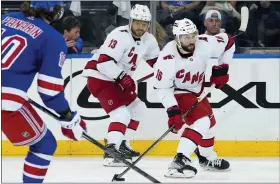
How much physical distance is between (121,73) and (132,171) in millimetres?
671

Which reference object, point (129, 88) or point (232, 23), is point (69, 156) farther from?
point (232, 23)

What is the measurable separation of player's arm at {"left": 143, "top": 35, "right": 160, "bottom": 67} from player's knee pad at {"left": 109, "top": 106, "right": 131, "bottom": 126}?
42 centimetres

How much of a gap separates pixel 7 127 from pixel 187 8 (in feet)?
10.6

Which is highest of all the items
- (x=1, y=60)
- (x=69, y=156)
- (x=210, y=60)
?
(x=1, y=60)

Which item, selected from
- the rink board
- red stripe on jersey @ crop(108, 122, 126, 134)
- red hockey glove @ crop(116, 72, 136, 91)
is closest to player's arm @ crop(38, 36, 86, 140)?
red hockey glove @ crop(116, 72, 136, 91)

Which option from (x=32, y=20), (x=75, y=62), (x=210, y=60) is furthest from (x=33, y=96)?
(x=32, y=20)

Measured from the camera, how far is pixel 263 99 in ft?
19.2

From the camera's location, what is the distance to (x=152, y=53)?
5.45 metres

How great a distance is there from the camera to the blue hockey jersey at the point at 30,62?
322 centimetres

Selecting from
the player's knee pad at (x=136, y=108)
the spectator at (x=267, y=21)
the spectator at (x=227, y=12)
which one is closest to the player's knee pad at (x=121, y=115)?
the player's knee pad at (x=136, y=108)

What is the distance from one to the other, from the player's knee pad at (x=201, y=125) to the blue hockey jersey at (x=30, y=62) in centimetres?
159

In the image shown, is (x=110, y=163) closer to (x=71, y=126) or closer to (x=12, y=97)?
(x=71, y=126)

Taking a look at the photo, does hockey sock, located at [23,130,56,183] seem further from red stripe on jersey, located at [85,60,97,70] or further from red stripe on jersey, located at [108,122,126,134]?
red stripe on jersey, located at [85,60,97,70]

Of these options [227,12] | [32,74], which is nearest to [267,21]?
[227,12]
